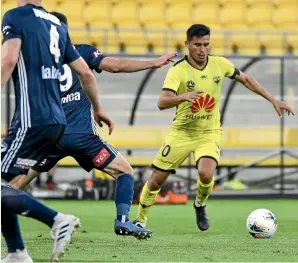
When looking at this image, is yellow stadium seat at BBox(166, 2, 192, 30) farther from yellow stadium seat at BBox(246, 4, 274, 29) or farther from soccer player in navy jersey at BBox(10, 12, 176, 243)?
soccer player in navy jersey at BBox(10, 12, 176, 243)

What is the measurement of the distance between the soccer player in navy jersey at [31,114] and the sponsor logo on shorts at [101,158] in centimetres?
188

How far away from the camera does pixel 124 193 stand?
29.6 feet

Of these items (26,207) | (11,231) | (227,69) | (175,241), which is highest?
(227,69)

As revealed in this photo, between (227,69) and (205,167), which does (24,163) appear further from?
(227,69)

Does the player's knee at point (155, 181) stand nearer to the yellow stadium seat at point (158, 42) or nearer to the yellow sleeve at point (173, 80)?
the yellow sleeve at point (173, 80)

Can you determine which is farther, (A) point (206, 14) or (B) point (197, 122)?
(A) point (206, 14)

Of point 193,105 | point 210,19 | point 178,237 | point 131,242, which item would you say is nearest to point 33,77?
point 131,242

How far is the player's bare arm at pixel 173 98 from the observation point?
32.7ft

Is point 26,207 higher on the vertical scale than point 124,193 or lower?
higher

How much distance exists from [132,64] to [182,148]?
2.93 m

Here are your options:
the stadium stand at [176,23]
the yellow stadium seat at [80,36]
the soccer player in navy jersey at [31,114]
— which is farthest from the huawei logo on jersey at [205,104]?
the yellow stadium seat at [80,36]

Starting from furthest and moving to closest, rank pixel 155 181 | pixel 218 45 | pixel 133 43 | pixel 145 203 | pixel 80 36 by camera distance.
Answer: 1. pixel 218 45
2. pixel 133 43
3. pixel 80 36
4. pixel 155 181
5. pixel 145 203

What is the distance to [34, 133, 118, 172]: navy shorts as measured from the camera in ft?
29.6

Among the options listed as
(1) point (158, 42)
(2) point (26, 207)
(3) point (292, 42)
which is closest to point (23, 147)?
(2) point (26, 207)
